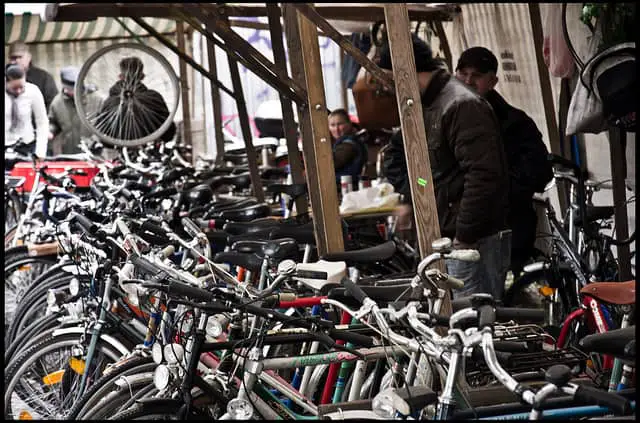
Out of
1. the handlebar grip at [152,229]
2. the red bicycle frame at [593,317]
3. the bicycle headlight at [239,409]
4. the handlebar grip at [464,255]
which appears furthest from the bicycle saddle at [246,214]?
the bicycle headlight at [239,409]

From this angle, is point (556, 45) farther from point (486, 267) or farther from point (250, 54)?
point (250, 54)

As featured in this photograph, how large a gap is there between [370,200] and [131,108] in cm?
339

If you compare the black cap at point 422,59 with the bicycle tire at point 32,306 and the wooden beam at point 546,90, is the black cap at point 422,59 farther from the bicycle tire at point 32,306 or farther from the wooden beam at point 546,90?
the wooden beam at point 546,90

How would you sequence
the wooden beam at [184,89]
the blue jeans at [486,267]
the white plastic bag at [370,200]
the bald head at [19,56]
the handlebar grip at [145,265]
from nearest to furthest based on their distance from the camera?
the handlebar grip at [145,265]
the blue jeans at [486,267]
the white plastic bag at [370,200]
the wooden beam at [184,89]
the bald head at [19,56]

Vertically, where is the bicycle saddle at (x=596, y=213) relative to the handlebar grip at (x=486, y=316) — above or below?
below

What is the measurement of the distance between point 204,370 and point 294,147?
13.0ft

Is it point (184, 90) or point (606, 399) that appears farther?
point (184, 90)

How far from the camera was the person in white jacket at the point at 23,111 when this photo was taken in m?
11.9

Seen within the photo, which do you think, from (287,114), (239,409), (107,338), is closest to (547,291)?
(287,114)

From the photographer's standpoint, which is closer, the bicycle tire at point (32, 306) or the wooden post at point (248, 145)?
the bicycle tire at point (32, 306)

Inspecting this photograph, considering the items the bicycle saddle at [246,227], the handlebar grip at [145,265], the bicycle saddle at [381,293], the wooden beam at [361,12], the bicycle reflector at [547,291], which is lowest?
the bicycle reflector at [547,291]

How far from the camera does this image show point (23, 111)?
11.9 metres

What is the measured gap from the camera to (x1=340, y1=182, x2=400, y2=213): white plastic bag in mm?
7715

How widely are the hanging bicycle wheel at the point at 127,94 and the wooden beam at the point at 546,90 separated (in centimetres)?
347
